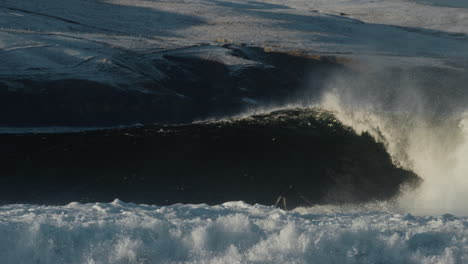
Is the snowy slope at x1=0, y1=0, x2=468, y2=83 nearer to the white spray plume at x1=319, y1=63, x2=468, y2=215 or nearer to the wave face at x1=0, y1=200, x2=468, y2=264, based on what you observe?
the white spray plume at x1=319, y1=63, x2=468, y2=215

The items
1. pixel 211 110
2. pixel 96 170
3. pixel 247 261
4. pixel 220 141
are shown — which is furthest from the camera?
pixel 211 110

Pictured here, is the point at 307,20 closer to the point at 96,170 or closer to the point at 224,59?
the point at 224,59

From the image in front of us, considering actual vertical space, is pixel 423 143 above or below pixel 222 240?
below

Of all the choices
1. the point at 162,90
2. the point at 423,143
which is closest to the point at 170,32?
the point at 162,90

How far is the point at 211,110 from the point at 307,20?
1203 cm

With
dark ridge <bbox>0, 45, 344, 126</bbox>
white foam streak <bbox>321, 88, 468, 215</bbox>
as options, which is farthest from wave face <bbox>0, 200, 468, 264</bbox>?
dark ridge <bbox>0, 45, 344, 126</bbox>

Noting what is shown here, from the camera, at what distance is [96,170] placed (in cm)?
1245

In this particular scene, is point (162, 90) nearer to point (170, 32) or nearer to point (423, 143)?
point (423, 143)

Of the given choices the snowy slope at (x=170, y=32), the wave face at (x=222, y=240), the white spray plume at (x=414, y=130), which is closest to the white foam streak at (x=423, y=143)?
the white spray plume at (x=414, y=130)

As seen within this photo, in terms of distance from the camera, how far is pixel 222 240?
7.38 m

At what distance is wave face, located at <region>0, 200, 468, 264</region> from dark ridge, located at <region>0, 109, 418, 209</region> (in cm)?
334

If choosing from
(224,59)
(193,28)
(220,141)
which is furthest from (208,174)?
(193,28)

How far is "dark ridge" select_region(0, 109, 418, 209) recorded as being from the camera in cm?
1145

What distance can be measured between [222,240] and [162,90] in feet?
33.5
